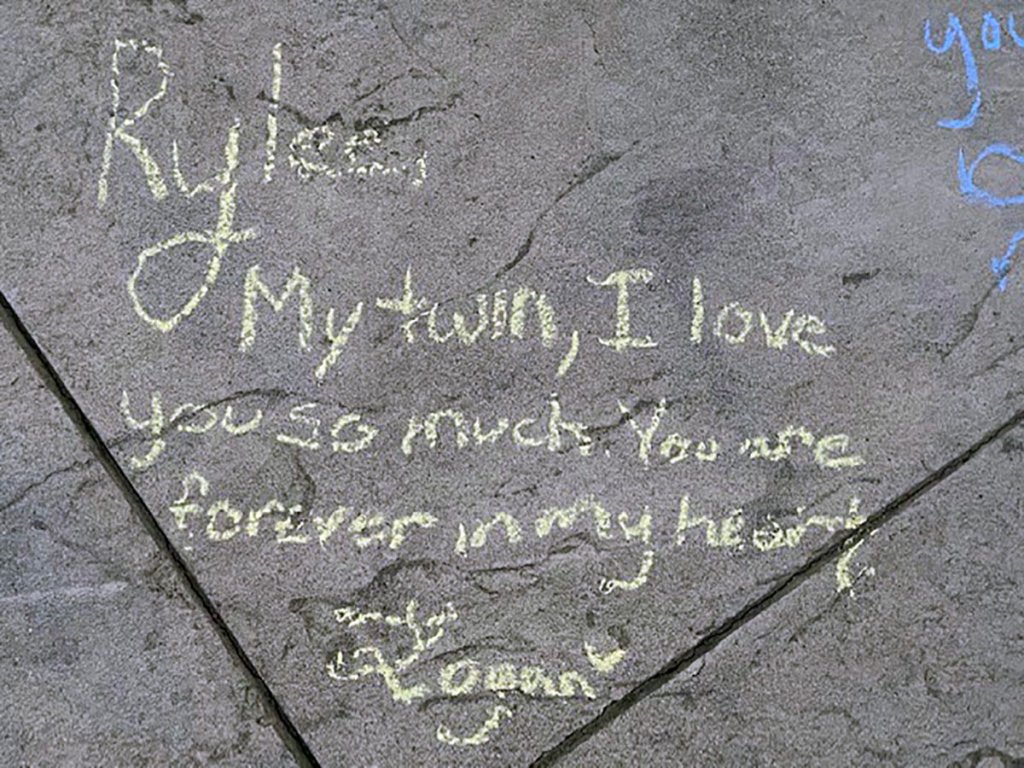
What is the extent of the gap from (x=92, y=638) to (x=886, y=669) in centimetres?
208

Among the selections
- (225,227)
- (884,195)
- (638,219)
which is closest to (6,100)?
(225,227)

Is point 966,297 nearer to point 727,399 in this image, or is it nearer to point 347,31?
point 727,399

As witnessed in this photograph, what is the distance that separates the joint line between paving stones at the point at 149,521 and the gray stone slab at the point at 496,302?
0.03 meters

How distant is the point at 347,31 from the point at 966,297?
1872mm

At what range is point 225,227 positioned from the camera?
2912 mm

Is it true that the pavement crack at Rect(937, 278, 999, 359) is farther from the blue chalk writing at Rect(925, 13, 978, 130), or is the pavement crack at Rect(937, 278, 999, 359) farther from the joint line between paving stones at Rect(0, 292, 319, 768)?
the joint line between paving stones at Rect(0, 292, 319, 768)

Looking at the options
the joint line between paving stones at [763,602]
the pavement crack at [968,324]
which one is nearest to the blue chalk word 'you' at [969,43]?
the pavement crack at [968,324]

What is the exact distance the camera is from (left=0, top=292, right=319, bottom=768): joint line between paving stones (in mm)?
2750

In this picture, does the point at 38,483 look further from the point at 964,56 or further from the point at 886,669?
the point at 964,56

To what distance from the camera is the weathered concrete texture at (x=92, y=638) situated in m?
2.74

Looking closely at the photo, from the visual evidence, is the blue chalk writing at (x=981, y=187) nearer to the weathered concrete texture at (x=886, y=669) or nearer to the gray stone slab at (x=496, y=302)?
the gray stone slab at (x=496, y=302)

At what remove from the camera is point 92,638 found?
2.77 m

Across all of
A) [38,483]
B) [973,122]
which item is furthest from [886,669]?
[38,483]

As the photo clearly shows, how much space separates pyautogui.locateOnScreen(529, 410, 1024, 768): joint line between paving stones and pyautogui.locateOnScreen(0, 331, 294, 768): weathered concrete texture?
78 centimetres
